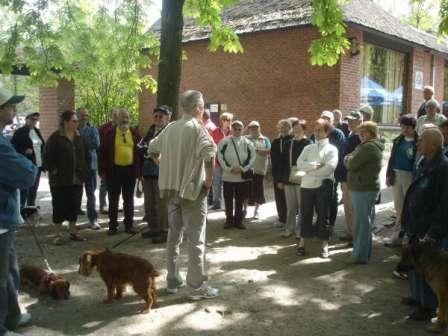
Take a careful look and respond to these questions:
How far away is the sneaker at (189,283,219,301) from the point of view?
542 cm

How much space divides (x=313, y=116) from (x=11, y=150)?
1363 centimetres

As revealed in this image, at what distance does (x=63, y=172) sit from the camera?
7.60m

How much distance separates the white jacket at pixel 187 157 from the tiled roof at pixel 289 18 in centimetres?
1131

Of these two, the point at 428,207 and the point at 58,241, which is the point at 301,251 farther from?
the point at 58,241

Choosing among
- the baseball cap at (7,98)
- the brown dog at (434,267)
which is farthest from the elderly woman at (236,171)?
the baseball cap at (7,98)

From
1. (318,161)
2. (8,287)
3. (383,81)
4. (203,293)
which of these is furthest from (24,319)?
(383,81)

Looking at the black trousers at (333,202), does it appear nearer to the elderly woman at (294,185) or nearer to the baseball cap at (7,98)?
the elderly woman at (294,185)

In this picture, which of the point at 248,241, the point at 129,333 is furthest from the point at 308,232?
the point at 129,333

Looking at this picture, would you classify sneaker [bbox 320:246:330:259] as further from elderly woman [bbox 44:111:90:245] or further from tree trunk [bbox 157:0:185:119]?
elderly woman [bbox 44:111:90:245]

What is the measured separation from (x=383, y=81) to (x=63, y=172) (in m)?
14.5

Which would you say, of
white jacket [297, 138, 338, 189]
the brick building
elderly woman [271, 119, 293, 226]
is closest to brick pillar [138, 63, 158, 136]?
the brick building

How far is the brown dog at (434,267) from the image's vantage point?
177 inches

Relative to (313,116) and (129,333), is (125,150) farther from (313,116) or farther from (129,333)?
(313,116)

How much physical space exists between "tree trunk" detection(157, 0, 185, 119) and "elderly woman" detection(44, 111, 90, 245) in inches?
60.4
